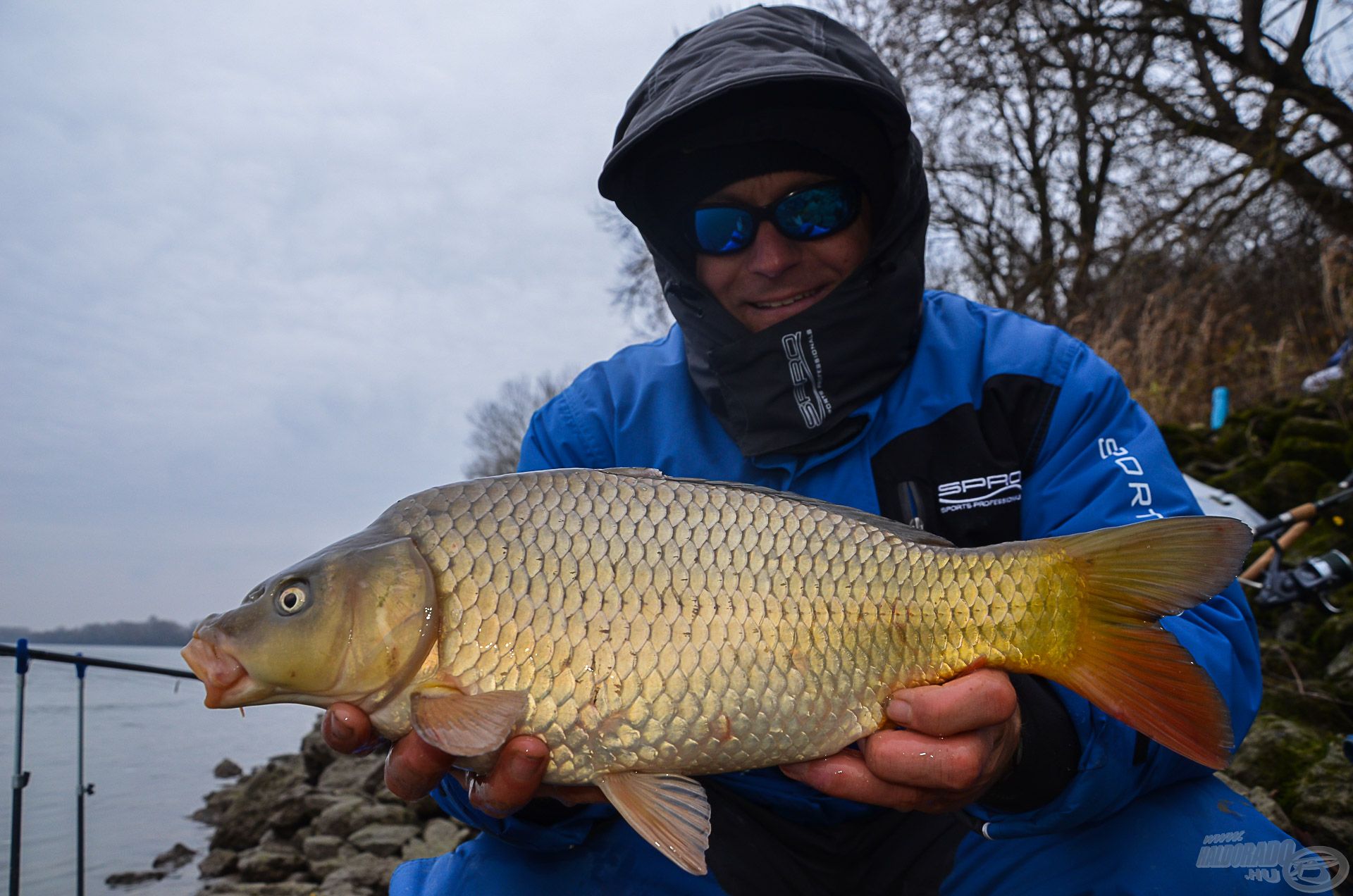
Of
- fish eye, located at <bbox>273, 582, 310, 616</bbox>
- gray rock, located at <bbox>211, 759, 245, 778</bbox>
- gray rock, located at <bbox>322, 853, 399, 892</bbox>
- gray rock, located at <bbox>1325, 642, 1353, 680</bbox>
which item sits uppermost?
fish eye, located at <bbox>273, 582, 310, 616</bbox>

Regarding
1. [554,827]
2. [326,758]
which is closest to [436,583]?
[554,827]

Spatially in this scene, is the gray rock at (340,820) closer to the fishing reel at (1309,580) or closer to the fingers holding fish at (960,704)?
the fishing reel at (1309,580)

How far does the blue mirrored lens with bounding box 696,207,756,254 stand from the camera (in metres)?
2.30

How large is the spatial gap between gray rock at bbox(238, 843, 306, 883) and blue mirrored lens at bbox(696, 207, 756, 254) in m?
5.02

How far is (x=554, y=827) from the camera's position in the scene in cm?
184

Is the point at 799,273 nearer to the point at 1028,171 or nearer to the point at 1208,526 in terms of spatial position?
the point at 1208,526

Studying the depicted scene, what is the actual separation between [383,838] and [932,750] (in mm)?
5122

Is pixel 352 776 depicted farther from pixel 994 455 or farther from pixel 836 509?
pixel 836 509

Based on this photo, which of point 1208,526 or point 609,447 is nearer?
point 1208,526

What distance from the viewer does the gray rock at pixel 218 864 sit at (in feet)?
19.9

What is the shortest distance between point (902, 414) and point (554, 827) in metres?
1.17

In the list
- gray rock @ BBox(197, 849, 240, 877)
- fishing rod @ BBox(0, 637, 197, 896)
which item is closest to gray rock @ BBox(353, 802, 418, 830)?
gray rock @ BBox(197, 849, 240, 877)

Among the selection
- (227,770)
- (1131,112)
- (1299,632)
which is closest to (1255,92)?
(1131,112)

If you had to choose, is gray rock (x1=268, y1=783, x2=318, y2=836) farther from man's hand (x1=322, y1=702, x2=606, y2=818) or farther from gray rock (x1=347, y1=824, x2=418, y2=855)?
man's hand (x1=322, y1=702, x2=606, y2=818)
